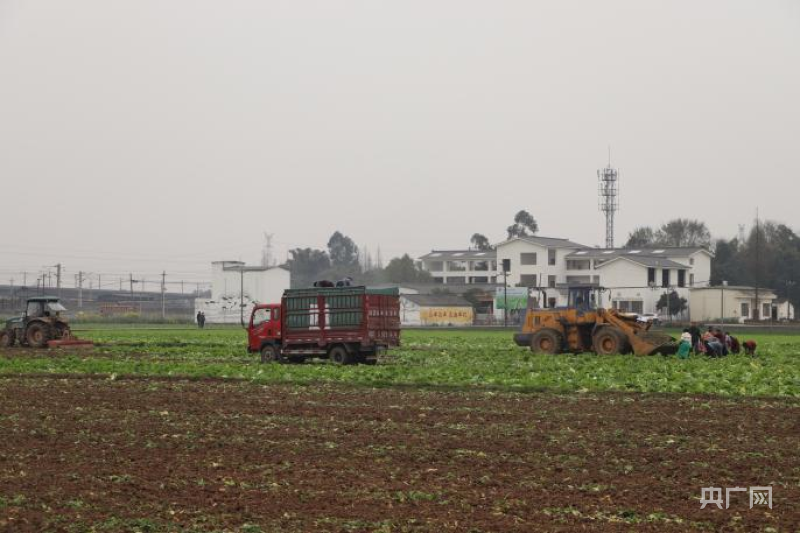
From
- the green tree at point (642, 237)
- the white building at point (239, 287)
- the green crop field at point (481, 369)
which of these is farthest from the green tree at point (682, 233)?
the green crop field at point (481, 369)

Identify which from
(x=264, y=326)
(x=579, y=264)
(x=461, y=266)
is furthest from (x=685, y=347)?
(x=461, y=266)

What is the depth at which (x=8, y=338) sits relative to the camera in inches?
1981

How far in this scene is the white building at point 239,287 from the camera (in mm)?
119625

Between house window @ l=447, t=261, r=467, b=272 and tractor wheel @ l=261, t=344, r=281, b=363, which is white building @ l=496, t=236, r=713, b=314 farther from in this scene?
tractor wheel @ l=261, t=344, r=281, b=363

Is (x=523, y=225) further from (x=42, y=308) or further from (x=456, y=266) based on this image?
(x=42, y=308)

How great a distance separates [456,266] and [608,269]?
4110cm

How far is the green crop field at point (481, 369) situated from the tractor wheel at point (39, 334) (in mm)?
3469

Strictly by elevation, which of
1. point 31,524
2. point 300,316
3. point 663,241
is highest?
point 663,241

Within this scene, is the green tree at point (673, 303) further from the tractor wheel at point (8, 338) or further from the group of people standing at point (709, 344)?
the tractor wheel at point (8, 338)

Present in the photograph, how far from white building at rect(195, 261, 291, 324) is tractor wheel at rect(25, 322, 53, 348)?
68726 mm

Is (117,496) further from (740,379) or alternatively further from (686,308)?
(686,308)

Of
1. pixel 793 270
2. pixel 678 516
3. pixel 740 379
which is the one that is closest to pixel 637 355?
pixel 740 379

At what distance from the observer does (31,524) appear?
12.0 metres

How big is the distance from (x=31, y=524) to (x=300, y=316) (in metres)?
25.9
